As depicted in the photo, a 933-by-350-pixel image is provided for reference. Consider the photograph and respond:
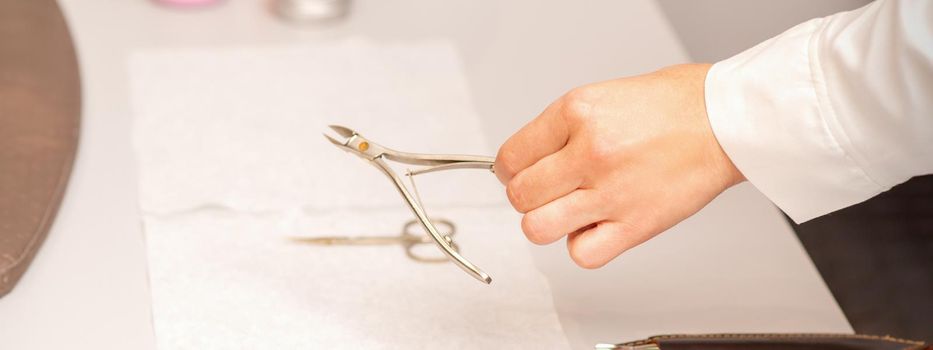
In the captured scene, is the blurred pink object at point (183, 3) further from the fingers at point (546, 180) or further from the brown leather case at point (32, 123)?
the fingers at point (546, 180)

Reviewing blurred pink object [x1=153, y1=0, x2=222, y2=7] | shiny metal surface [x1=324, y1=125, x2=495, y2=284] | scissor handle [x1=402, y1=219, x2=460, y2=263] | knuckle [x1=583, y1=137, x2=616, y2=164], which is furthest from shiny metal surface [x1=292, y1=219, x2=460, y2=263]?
blurred pink object [x1=153, y1=0, x2=222, y2=7]

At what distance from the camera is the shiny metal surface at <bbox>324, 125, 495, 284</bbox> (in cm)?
74

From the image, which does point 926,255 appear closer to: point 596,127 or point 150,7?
point 596,127

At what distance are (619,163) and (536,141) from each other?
62mm

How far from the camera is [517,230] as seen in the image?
95 cm

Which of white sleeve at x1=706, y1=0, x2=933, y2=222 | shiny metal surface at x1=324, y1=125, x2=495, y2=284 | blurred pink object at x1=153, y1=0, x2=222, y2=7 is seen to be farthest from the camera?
blurred pink object at x1=153, y1=0, x2=222, y2=7

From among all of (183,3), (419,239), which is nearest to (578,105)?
(419,239)

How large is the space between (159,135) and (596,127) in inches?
19.2

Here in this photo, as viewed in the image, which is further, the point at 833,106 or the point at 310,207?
the point at 310,207

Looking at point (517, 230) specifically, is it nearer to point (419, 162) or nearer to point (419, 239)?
point (419, 239)

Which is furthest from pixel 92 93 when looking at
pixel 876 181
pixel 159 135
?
pixel 876 181

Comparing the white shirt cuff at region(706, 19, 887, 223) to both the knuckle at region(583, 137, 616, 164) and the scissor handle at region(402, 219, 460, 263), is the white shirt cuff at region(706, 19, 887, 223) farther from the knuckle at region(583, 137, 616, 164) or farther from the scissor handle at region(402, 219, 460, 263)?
the scissor handle at region(402, 219, 460, 263)

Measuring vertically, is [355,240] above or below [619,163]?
below

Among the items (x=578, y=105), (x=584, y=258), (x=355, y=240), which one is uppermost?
(x=578, y=105)
